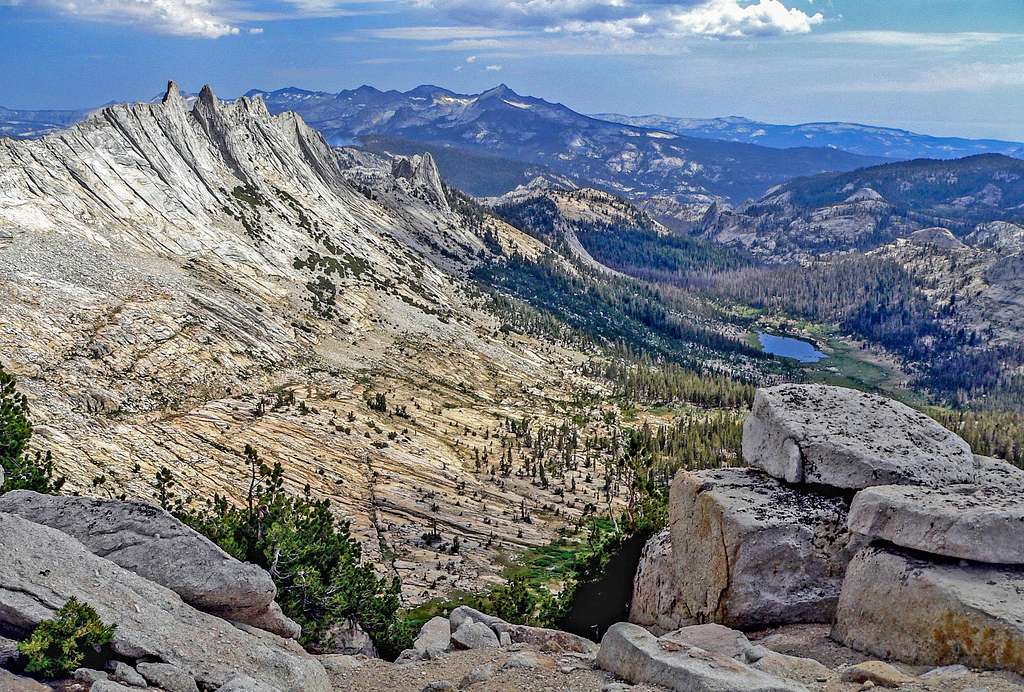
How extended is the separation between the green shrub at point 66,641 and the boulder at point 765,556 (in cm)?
2323

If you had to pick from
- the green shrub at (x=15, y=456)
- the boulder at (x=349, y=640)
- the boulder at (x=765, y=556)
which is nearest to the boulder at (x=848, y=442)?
the boulder at (x=765, y=556)

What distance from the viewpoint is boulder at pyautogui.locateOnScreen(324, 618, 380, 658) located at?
38963mm

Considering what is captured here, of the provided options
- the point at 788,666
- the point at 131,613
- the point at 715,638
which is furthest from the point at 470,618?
the point at 131,613

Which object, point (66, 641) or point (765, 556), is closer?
point (66, 641)

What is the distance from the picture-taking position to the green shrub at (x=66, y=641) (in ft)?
71.1

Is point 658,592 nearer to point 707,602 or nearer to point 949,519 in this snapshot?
point 707,602

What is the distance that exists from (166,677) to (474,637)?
1485 centimetres

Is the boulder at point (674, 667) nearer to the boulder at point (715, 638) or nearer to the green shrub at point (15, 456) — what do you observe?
the boulder at point (715, 638)

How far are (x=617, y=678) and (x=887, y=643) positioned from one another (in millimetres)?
9860

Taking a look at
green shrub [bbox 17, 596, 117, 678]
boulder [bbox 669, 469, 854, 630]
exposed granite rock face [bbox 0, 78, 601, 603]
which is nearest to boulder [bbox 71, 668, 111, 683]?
green shrub [bbox 17, 596, 117, 678]

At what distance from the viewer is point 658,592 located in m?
39.2

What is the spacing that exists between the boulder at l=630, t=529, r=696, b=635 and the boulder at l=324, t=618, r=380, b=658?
13453 mm

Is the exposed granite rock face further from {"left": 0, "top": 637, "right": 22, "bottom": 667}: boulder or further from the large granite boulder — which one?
{"left": 0, "top": 637, "right": 22, "bottom": 667}: boulder

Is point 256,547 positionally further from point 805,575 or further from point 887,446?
point 887,446
